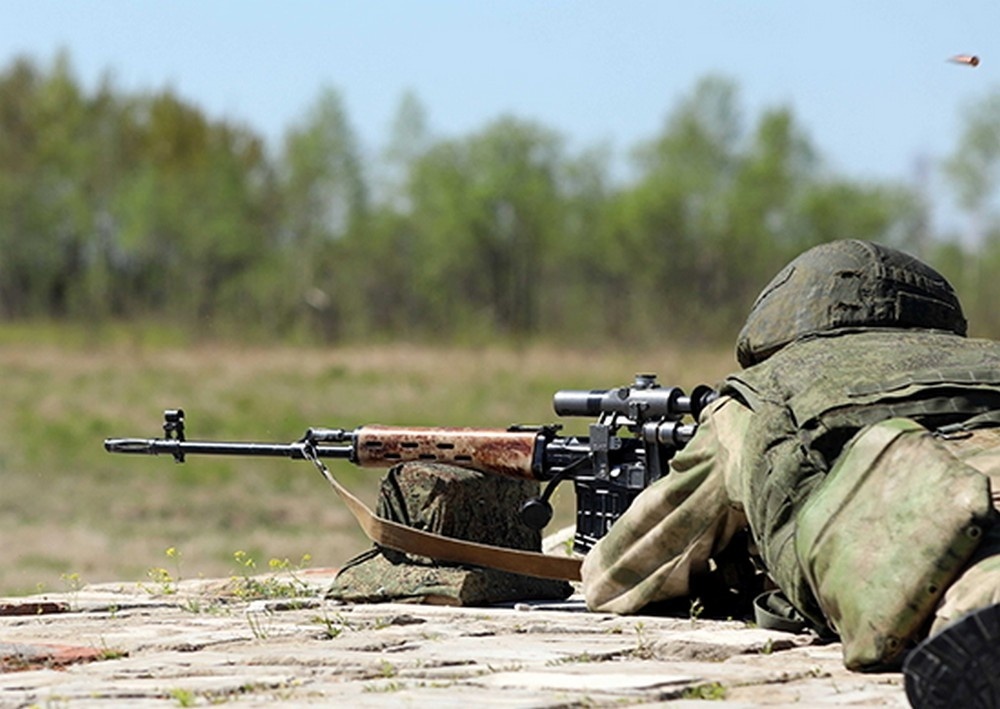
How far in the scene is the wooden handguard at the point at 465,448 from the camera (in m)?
8.29

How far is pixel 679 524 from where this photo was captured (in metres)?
7.05

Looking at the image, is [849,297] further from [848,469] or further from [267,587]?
[267,587]

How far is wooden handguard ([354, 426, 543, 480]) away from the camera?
8.29 meters

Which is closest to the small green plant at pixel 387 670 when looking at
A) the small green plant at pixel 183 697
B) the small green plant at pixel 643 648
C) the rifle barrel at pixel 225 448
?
the small green plant at pixel 183 697

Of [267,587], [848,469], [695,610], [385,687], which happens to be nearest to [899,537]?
[848,469]

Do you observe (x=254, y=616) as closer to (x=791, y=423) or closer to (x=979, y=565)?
(x=791, y=423)

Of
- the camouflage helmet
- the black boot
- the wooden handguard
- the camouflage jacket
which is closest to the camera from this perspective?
Answer: the black boot

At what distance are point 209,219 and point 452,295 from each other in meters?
6.98

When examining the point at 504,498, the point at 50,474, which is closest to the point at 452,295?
the point at 50,474

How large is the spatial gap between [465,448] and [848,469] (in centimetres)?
270

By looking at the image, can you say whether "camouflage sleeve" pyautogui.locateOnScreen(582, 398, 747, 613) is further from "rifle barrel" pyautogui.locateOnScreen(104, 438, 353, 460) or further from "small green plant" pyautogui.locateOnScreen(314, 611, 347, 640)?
"rifle barrel" pyautogui.locateOnScreen(104, 438, 353, 460)

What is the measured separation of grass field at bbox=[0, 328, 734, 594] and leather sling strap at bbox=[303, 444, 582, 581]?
398 centimetres

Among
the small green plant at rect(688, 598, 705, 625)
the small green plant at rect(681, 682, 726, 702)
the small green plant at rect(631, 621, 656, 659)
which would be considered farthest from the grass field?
the small green plant at rect(681, 682, 726, 702)

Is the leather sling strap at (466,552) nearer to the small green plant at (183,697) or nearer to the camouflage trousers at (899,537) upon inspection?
the camouflage trousers at (899,537)
